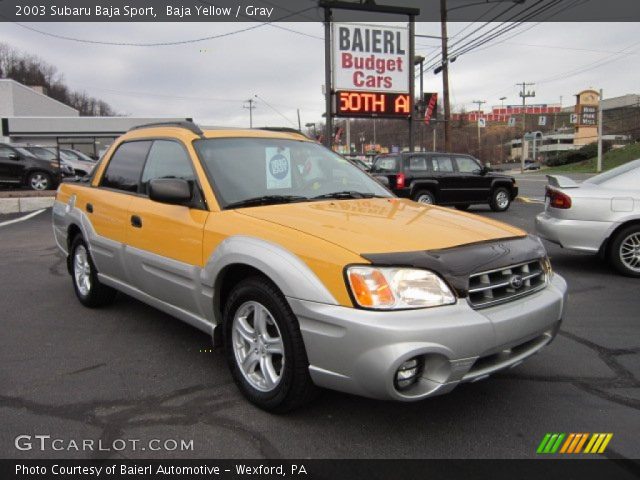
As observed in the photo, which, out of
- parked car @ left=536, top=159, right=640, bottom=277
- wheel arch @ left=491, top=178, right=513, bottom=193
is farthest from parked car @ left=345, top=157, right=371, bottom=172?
wheel arch @ left=491, top=178, right=513, bottom=193

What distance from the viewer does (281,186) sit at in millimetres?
3666

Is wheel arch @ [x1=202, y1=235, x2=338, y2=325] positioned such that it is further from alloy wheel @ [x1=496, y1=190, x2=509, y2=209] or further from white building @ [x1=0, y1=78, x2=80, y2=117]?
white building @ [x1=0, y1=78, x2=80, y2=117]

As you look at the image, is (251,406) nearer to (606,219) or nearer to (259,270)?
(259,270)

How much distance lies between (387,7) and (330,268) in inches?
606

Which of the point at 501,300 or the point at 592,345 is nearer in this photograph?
the point at 501,300

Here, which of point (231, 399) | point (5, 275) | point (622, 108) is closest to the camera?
point (231, 399)

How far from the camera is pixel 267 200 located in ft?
11.3

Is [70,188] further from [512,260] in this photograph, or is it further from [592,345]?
[592,345]

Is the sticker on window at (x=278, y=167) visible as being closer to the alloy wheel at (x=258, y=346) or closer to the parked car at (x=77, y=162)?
the alloy wheel at (x=258, y=346)

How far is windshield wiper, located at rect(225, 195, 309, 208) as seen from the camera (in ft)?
11.0


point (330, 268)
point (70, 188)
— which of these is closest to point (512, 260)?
point (330, 268)

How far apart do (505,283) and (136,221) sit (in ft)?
8.89

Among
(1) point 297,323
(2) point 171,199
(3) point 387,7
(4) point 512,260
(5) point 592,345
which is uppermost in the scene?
(3) point 387,7

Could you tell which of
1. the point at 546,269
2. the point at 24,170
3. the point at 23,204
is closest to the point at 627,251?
the point at 546,269
